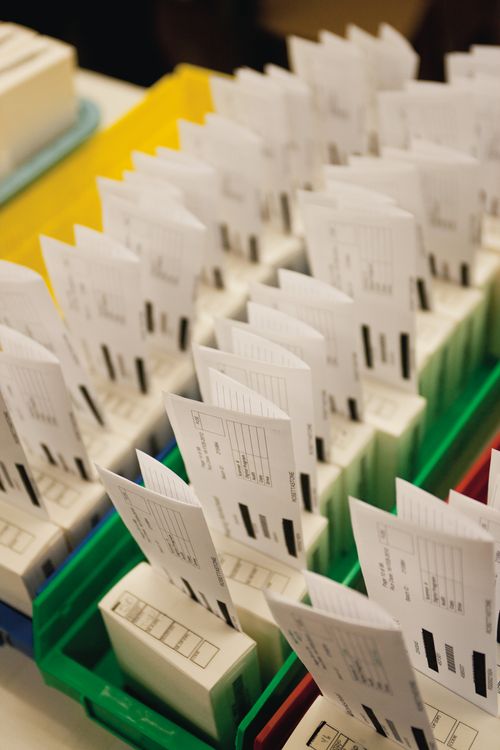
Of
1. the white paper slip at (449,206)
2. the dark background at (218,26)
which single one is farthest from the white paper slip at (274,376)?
the dark background at (218,26)

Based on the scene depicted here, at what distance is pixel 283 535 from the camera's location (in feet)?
4.48

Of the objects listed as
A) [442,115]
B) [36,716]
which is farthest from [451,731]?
[442,115]

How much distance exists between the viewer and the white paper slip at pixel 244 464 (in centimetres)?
124

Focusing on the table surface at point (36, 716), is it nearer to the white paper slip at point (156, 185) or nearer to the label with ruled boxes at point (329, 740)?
the label with ruled boxes at point (329, 740)

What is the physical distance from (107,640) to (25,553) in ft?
0.82

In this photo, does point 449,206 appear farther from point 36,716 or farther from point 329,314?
point 36,716

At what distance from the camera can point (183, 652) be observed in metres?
→ 1.30

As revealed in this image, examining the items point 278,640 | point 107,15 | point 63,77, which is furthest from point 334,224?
point 107,15

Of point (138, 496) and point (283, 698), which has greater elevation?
point (138, 496)

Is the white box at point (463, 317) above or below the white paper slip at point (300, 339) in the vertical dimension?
below

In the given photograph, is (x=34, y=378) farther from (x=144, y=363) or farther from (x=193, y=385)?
(x=193, y=385)

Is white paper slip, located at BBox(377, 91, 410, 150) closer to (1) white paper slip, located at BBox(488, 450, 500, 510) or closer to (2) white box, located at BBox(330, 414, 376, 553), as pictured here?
(2) white box, located at BBox(330, 414, 376, 553)

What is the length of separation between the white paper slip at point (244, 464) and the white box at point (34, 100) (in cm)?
124

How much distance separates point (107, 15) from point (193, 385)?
3381 mm
